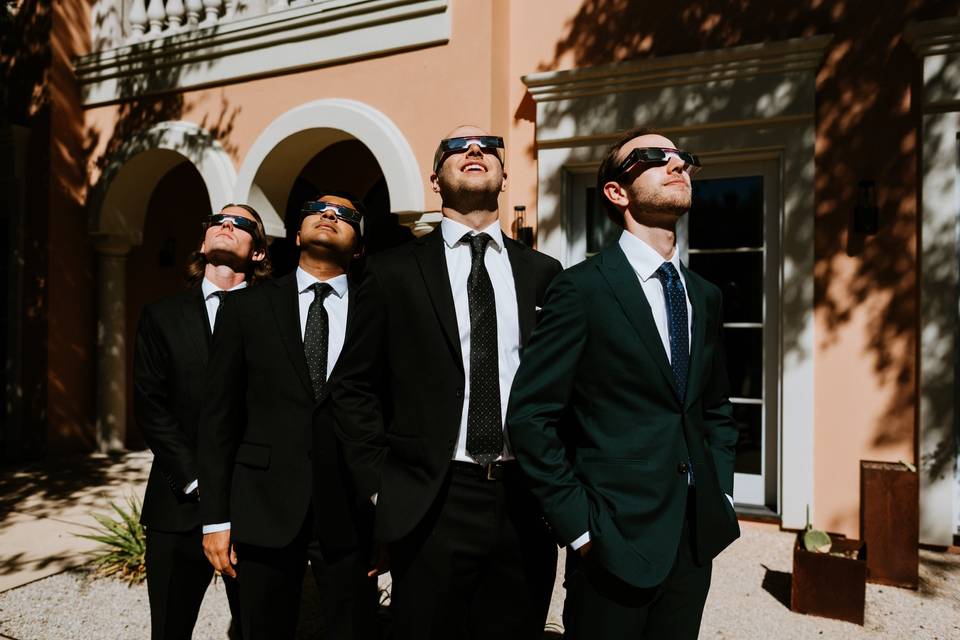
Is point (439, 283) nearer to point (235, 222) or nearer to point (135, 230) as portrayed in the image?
point (235, 222)

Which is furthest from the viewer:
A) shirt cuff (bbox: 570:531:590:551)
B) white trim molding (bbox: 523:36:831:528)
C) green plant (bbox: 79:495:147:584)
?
white trim molding (bbox: 523:36:831:528)

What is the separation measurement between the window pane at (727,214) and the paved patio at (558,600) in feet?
7.40

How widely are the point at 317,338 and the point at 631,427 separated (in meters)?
1.29

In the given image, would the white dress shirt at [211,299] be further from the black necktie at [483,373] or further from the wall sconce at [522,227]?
the wall sconce at [522,227]

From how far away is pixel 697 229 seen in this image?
5.61m

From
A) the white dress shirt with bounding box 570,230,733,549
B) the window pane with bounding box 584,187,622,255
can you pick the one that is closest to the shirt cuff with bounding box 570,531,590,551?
the white dress shirt with bounding box 570,230,733,549

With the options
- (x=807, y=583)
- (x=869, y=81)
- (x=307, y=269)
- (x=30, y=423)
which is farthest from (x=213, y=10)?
(x=807, y=583)

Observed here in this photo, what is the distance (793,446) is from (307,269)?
4001 millimetres

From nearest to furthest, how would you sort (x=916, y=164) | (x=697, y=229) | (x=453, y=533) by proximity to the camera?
1. (x=453, y=533)
2. (x=916, y=164)
3. (x=697, y=229)

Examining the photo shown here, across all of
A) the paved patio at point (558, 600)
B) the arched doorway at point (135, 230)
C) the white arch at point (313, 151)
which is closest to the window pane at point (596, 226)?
the white arch at point (313, 151)

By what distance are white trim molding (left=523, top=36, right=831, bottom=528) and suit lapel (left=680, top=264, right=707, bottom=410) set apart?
10.9ft

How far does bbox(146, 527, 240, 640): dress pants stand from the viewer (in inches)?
104

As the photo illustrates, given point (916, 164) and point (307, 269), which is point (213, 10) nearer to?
point (307, 269)

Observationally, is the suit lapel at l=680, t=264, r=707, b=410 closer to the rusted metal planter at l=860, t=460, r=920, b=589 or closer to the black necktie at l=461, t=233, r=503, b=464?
the black necktie at l=461, t=233, r=503, b=464
